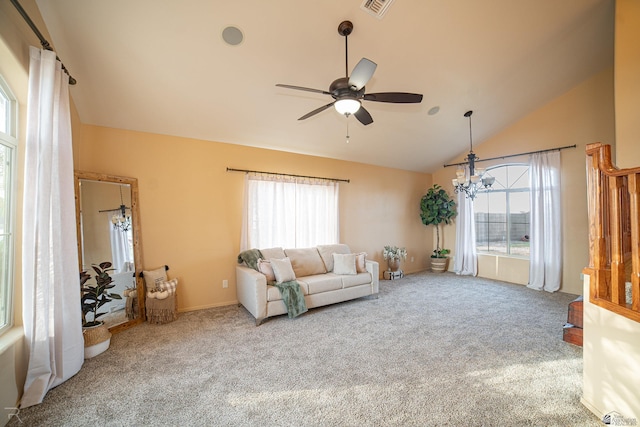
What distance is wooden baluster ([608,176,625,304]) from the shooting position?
1.66 m

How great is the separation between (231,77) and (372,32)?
5.48ft

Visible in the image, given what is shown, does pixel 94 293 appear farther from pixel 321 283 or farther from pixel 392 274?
pixel 392 274

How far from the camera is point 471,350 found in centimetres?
269

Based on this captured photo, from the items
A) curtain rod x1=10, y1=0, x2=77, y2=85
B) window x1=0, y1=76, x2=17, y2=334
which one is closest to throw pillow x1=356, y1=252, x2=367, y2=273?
window x1=0, y1=76, x2=17, y2=334

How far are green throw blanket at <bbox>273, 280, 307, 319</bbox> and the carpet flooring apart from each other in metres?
0.12

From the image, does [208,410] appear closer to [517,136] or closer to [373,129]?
[373,129]

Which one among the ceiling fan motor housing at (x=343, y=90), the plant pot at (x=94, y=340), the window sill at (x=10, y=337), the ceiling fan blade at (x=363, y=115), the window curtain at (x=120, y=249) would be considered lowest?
the plant pot at (x=94, y=340)

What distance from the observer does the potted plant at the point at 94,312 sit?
2.57m

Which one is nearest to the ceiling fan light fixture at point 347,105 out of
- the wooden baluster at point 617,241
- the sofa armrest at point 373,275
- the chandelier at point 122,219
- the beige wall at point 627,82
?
the wooden baluster at point 617,241

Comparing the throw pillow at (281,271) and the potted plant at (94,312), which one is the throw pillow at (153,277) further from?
the throw pillow at (281,271)

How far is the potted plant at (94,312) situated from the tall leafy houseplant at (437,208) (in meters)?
6.10

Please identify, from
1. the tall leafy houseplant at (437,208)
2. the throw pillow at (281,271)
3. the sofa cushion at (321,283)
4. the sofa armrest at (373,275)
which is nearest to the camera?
the throw pillow at (281,271)

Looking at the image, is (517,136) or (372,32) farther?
(517,136)

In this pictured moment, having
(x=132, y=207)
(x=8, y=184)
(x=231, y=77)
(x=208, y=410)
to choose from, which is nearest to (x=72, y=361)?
(x=208, y=410)
